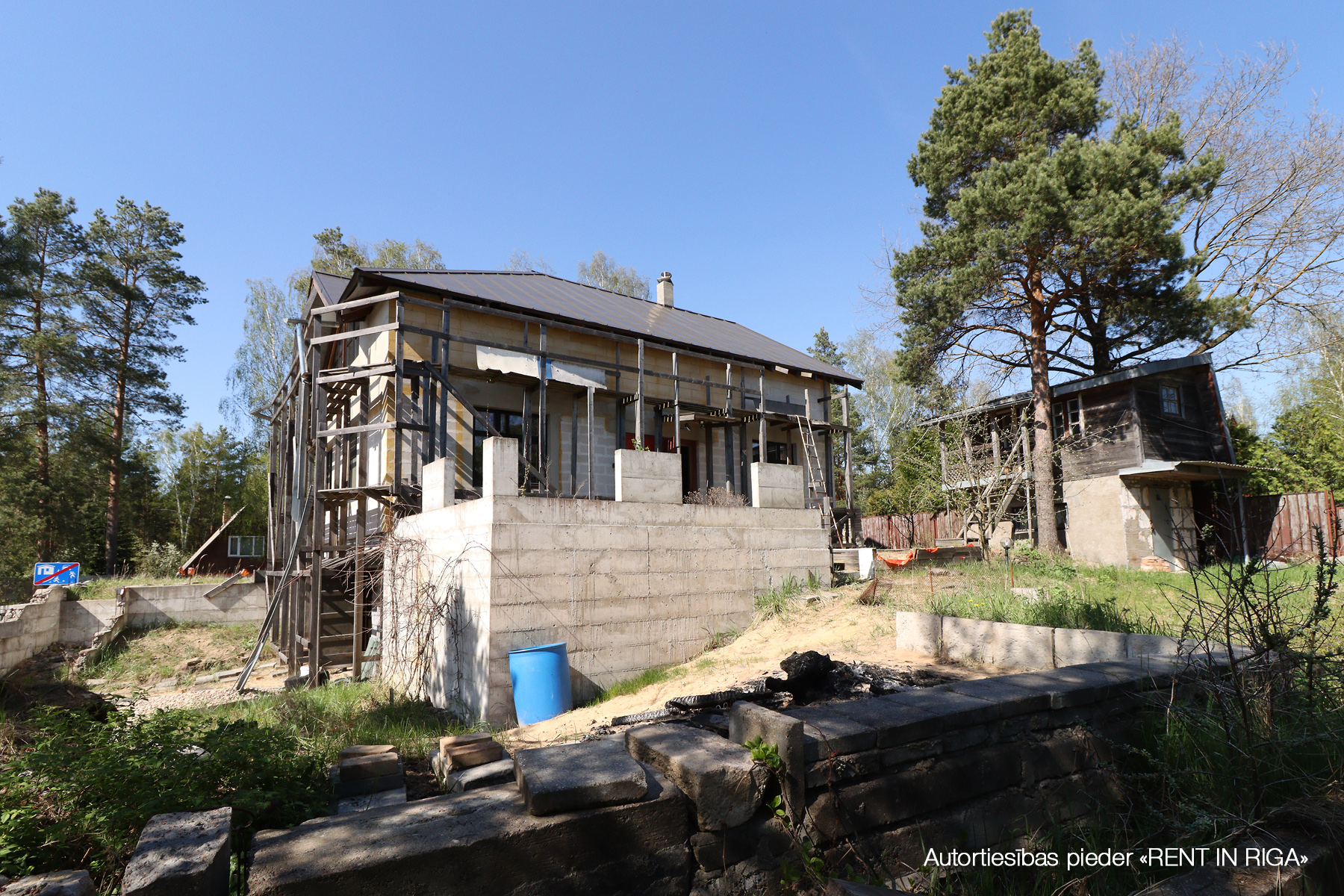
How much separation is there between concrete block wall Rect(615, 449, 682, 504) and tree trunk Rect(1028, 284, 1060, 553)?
12293 millimetres

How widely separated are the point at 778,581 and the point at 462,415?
22.3ft

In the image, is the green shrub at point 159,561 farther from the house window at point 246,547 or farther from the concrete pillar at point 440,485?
the concrete pillar at point 440,485

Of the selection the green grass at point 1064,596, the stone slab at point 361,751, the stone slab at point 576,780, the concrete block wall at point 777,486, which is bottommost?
the stone slab at point 361,751

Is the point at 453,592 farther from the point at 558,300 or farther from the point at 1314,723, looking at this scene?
the point at 558,300

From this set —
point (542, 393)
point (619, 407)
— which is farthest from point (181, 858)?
point (619, 407)

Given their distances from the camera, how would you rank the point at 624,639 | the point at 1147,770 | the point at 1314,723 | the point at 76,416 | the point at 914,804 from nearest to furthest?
the point at 914,804 < the point at 1314,723 < the point at 1147,770 < the point at 624,639 < the point at 76,416

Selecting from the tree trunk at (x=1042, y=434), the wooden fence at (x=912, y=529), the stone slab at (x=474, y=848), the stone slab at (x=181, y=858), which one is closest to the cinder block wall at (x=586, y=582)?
the stone slab at (x=474, y=848)

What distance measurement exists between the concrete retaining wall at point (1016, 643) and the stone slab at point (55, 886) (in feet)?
20.1

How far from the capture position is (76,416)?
72.5 feet

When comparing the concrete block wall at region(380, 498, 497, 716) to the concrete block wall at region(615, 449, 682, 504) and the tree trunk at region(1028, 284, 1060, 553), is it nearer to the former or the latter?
the concrete block wall at region(615, 449, 682, 504)

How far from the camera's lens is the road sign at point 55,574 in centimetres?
1706

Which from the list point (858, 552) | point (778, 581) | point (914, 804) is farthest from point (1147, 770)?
point (858, 552)

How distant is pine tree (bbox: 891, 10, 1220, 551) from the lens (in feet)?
51.3

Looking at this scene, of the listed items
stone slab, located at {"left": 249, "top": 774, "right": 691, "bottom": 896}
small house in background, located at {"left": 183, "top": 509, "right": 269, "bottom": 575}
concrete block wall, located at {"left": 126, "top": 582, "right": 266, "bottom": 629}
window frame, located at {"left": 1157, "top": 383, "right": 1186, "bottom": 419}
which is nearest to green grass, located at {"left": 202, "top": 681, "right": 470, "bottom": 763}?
stone slab, located at {"left": 249, "top": 774, "right": 691, "bottom": 896}
